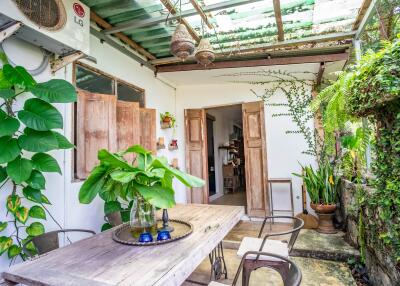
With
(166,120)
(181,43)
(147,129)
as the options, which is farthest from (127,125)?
(181,43)

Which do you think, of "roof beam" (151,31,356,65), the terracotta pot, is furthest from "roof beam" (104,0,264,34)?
the terracotta pot

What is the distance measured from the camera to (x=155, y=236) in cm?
172

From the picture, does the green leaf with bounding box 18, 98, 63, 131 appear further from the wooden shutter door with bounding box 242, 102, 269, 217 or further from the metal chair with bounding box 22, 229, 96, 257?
the wooden shutter door with bounding box 242, 102, 269, 217

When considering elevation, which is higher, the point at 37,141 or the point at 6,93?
the point at 6,93

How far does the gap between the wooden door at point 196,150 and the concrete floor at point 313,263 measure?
1.72 metres

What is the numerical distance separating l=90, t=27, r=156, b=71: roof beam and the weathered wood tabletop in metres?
2.56

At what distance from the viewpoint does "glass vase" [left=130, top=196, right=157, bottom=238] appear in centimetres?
177

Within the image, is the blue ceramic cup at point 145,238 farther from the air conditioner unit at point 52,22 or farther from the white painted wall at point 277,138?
the white painted wall at point 277,138

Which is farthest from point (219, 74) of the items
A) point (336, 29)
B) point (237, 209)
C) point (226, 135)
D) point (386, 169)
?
point (226, 135)

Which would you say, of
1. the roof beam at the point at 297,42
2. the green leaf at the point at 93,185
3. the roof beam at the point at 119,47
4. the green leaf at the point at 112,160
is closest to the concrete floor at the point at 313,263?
the green leaf at the point at 93,185

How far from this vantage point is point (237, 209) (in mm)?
2492

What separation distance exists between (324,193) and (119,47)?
372 cm

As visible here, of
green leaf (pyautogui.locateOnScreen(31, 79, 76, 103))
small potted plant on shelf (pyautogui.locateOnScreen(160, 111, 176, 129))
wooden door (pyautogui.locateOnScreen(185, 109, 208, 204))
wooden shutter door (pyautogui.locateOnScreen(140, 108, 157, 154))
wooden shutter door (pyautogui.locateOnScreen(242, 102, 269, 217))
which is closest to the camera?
green leaf (pyautogui.locateOnScreen(31, 79, 76, 103))

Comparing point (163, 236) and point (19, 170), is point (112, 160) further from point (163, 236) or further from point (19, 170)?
point (19, 170)
